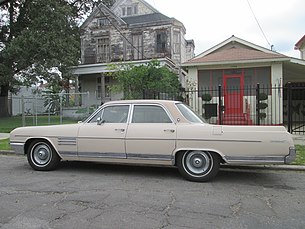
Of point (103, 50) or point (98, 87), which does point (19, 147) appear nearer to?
point (98, 87)

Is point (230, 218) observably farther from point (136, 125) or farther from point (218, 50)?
point (218, 50)

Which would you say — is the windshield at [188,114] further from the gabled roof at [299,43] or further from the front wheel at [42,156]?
the gabled roof at [299,43]

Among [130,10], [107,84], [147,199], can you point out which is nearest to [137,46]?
[107,84]

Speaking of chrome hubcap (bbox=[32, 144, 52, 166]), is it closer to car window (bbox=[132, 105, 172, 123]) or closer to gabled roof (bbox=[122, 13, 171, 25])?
car window (bbox=[132, 105, 172, 123])

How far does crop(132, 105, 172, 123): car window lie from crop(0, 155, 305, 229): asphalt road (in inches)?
46.2

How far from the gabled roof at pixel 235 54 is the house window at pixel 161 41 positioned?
8.43 meters

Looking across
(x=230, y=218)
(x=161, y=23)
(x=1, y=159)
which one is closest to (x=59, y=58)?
(x=161, y=23)

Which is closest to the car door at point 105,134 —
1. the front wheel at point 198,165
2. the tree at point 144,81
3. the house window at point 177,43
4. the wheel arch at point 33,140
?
the wheel arch at point 33,140

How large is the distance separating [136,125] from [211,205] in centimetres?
248

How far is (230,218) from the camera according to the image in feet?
Answer: 13.8

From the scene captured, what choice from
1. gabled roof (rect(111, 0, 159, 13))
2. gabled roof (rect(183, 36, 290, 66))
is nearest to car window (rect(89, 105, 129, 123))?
gabled roof (rect(183, 36, 290, 66))

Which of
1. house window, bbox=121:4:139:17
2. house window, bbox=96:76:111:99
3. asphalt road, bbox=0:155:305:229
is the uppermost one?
house window, bbox=121:4:139:17

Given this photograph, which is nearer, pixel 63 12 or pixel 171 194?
pixel 171 194

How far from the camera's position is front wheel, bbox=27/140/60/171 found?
23.4ft
